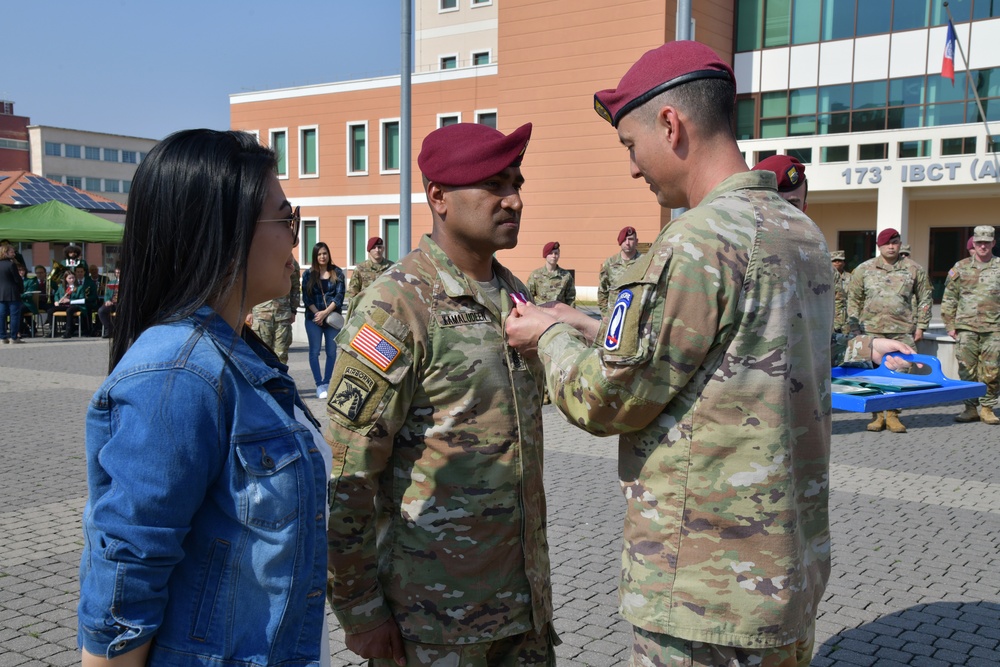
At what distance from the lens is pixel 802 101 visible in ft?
105

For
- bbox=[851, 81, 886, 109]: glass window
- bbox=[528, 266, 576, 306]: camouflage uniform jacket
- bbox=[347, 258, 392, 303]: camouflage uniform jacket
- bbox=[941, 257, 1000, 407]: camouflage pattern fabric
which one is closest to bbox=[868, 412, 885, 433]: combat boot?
bbox=[941, 257, 1000, 407]: camouflage pattern fabric

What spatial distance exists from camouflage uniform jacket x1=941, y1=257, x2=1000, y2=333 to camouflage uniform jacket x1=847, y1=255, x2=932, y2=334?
377mm

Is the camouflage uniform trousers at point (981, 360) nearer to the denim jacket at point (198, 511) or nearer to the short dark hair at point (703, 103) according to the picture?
the short dark hair at point (703, 103)

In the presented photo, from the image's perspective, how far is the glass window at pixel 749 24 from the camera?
3309 centimetres

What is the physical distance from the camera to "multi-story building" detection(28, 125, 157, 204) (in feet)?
266

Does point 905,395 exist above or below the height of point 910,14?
below

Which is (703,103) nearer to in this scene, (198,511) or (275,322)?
(198,511)

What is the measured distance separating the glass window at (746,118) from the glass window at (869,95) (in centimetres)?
376

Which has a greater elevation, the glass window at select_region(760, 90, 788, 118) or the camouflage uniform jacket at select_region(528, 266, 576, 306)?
the glass window at select_region(760, 90, 788, 118)

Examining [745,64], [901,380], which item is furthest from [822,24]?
[901,380]

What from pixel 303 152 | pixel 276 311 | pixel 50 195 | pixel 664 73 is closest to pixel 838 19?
pixel 303 152

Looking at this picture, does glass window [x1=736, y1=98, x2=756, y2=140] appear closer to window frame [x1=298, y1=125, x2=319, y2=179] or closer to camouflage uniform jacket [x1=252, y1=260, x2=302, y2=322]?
window frame [x1=298, y1=125, x2=319, y2=179]

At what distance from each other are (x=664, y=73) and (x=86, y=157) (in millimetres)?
94397

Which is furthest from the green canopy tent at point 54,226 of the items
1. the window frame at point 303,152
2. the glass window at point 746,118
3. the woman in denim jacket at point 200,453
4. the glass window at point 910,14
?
the glass window at point 910,14
